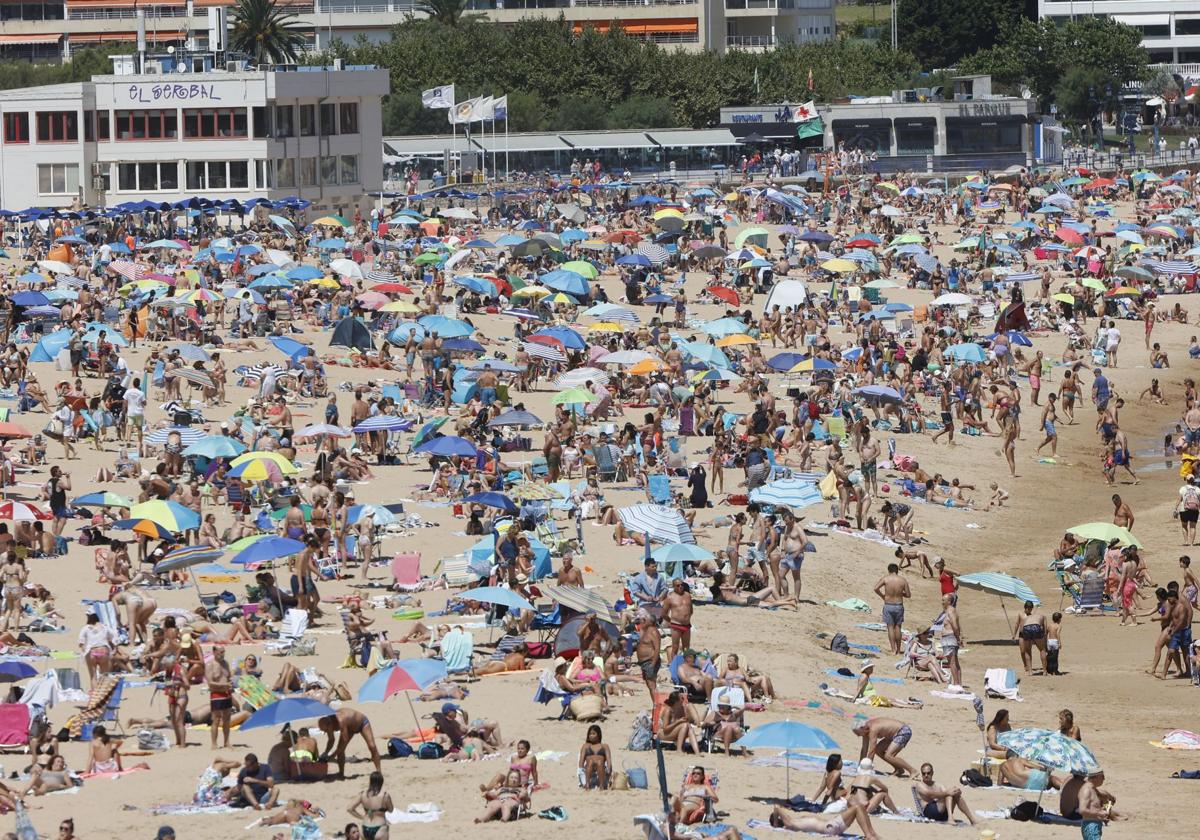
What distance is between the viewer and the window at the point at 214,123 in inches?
2344

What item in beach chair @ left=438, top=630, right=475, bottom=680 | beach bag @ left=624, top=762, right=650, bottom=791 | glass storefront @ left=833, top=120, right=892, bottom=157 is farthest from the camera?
glass storefront @ left=833, top=120, right=892, bottom=157

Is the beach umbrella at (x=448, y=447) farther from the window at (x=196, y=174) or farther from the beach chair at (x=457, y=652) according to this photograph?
the window at (x=196, y=174)

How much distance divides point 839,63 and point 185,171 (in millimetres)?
38747

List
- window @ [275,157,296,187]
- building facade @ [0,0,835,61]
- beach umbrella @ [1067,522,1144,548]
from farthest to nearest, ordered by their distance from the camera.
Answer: building facade @ [0,0,835,61], window @ [275,157,296,187], beach umbrella @ [1067,522,1144,548]

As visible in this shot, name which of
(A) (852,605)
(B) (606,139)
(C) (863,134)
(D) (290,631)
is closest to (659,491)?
(A) (852,605)

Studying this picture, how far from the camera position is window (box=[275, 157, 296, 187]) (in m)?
60.2

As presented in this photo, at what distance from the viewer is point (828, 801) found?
15727 mm

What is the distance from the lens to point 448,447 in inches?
1050

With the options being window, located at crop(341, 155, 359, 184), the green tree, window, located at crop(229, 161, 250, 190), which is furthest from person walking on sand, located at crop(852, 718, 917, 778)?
the green tree

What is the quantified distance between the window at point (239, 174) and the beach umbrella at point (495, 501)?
1437 inches

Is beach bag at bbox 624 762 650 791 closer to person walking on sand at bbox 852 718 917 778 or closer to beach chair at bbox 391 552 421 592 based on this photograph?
person walking on sand at bbox 852 718 917 778

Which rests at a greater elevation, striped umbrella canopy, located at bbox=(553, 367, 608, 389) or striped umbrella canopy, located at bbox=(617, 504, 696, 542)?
striped umbrella canopy, located at bbox=(553, 367, 608, 389)

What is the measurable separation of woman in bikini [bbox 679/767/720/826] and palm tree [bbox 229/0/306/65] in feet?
209

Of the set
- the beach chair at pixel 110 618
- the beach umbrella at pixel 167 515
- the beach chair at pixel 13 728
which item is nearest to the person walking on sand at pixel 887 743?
the beach chair at pixel 13 728
